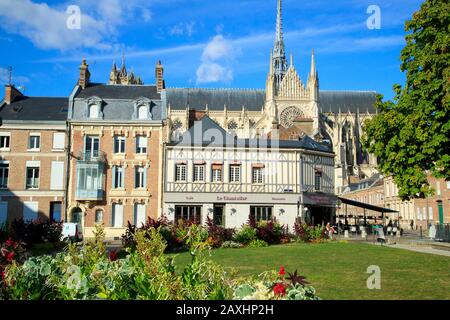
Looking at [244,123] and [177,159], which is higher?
[244,123]

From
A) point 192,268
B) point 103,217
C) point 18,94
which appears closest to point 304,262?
point 192,268

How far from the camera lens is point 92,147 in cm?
2769

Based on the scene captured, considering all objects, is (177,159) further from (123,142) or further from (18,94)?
(18,94)

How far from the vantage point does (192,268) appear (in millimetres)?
6363

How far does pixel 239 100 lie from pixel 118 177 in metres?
53.6

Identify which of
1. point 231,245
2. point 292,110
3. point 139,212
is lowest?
point 231,245

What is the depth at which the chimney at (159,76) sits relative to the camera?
101 ft

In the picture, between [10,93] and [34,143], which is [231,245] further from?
[10,93]

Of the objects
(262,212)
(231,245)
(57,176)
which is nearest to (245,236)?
(231,245)

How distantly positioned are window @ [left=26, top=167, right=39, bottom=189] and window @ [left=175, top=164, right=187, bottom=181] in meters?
8.48

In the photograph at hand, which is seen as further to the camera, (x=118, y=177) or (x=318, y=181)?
(x=318, y=181)

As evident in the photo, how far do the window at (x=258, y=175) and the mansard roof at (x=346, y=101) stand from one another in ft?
181
